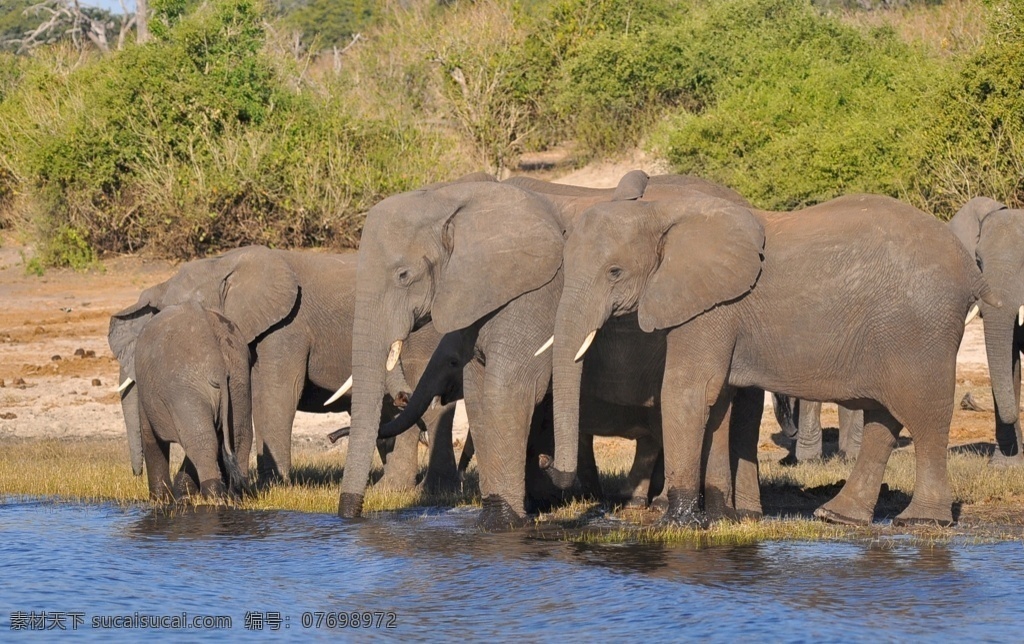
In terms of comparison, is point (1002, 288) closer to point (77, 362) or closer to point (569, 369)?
point (569, 369)

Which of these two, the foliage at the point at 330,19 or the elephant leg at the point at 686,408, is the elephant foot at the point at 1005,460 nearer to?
the elephant leg at the point at 686,408

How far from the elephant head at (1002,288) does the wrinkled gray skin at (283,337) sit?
13.4ft

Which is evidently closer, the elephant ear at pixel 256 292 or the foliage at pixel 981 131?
the elephant ear at pixel 256 292

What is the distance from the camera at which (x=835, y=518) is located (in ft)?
30.2

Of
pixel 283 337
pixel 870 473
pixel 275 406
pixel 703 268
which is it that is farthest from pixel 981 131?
pixel 703 268

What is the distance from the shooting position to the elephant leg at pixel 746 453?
946 cm

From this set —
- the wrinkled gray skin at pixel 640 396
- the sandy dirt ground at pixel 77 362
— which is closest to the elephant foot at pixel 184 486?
the wrinkled gray skin at pixel 640 396

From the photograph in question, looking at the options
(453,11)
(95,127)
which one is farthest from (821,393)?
(453,11)

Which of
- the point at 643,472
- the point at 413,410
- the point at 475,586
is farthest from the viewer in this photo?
the point at 643,472

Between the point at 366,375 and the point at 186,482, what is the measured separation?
1901 millimetres

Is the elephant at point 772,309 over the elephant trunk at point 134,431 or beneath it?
over

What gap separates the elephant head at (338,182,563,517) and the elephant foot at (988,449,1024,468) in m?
4.36

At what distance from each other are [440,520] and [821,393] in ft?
8.14

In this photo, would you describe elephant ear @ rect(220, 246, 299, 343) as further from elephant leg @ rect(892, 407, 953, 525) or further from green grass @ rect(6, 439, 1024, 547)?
elephant leg @ rect(892, 407, 953, 525)
